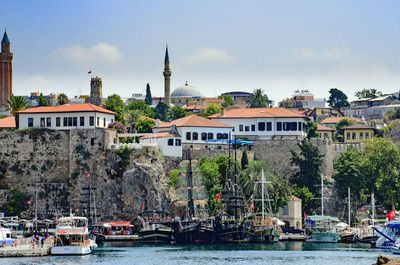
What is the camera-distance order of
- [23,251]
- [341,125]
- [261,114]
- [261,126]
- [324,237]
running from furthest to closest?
[341,125], [261,114], [261,126], [324,237], [23,251]

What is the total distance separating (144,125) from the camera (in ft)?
397

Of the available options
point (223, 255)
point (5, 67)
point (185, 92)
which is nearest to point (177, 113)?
point (5, 67)

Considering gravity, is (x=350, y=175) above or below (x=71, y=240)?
above

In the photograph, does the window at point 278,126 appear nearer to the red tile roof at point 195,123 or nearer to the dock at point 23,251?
the red tile roof at point 195,123

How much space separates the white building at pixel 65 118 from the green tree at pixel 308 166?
2217 cm

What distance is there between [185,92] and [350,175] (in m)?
86.9

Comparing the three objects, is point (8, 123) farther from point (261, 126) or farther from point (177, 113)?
point (177, 113)

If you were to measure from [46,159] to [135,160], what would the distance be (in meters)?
10.1

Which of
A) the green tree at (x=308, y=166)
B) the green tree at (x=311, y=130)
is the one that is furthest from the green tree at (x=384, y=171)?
the green tree at (x=311, y=130)

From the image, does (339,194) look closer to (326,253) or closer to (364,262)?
(326,253)

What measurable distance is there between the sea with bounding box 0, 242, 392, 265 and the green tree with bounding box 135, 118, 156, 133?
1088 inches

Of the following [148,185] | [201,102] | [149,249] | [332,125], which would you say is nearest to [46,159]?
[148,185]

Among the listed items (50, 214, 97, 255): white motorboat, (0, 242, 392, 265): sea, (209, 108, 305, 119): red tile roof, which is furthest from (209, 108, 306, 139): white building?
(50, 214, 97, 255): white motorboat

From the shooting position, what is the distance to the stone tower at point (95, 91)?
14125 centimetres
